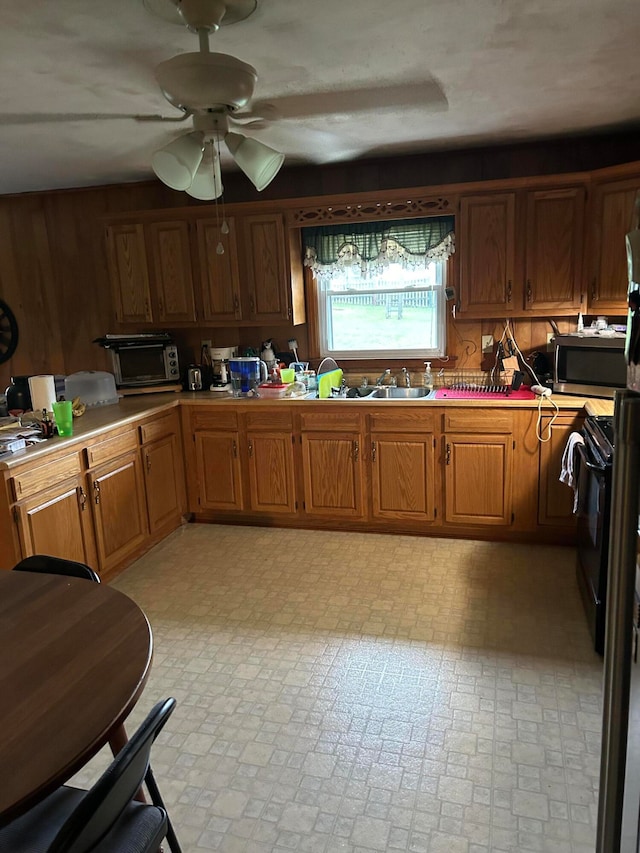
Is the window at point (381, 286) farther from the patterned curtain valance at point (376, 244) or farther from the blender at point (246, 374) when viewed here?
the blender at point (246, 374)

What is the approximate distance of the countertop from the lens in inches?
117

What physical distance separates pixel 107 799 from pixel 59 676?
0.96 ft

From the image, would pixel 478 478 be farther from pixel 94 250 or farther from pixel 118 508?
pixel 94 250

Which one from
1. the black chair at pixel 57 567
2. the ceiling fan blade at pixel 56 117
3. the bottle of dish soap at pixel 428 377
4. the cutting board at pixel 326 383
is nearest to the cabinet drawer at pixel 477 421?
the bottle of dish soap at pixel 428 377

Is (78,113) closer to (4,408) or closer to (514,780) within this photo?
(4,408)

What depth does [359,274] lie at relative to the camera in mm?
4316

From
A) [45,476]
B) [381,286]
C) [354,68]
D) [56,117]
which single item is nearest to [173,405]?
[45,476]

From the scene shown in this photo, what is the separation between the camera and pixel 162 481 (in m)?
3.95

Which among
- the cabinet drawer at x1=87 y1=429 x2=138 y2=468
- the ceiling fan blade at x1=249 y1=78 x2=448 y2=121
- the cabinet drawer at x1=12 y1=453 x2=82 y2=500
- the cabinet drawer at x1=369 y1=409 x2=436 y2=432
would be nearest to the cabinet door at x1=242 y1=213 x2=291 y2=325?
the cabinet drawer at x1=369 y1=409 x2=436 y2=432

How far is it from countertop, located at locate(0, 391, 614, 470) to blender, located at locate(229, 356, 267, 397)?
14 centimetres

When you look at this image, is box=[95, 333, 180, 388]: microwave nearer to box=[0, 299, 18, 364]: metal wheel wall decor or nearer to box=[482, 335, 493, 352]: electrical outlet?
box=[0, 299, 18, 364]: metal wheel wall decor

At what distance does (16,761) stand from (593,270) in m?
3.62

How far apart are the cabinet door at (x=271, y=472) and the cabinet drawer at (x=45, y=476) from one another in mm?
1205

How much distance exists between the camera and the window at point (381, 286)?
161 inches
